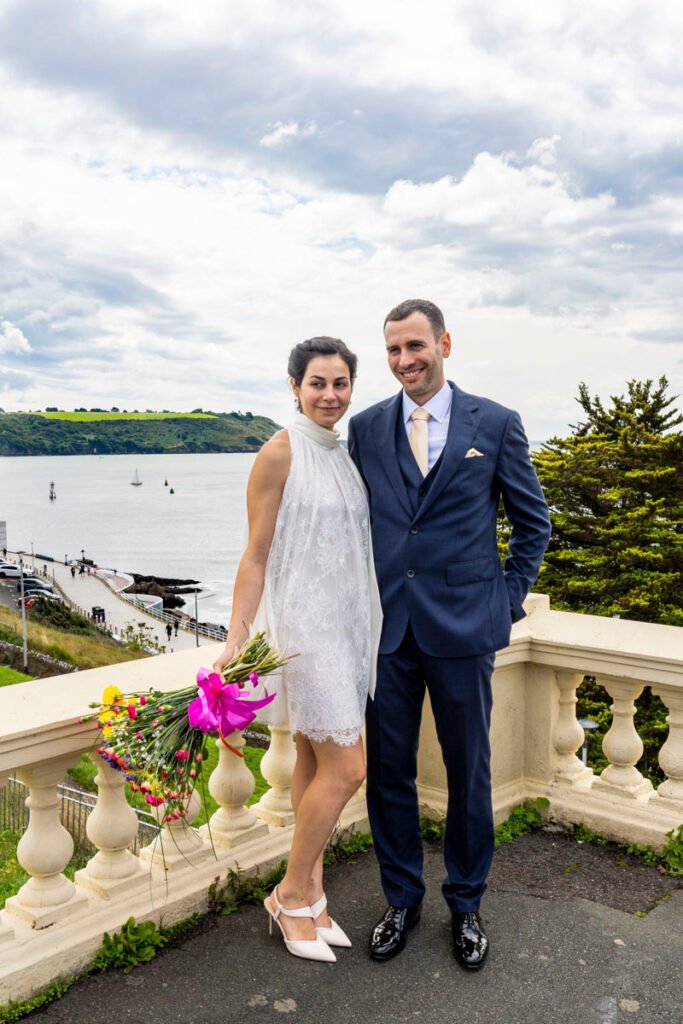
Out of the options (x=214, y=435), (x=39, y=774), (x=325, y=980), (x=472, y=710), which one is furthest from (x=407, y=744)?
(x=214, y=435)

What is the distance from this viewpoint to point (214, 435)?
171 metres

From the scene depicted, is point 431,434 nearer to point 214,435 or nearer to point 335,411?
point 335,411

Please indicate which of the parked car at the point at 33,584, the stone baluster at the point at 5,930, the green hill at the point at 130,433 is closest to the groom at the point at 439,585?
the stone baluster at the point at 5,930

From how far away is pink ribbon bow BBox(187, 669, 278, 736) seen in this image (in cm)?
241

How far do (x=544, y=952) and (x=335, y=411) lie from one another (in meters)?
1.94

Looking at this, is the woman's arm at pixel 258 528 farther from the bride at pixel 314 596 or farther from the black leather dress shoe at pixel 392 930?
the black leather dress shoe at pixel 392 930

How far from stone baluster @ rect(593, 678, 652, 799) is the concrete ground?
24.8 inches

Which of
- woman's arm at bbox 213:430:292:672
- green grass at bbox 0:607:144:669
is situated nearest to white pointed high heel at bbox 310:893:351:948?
woman's arm at bbox 213:430:292:672

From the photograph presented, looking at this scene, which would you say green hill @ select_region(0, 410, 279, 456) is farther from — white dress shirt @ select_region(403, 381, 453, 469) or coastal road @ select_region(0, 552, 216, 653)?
white dress shirt @ select_region(403, 381, 453, 469)

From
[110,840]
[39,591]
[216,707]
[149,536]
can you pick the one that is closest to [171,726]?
[216,707]

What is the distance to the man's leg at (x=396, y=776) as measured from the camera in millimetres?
2975

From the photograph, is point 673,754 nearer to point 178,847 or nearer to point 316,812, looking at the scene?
point 316,812

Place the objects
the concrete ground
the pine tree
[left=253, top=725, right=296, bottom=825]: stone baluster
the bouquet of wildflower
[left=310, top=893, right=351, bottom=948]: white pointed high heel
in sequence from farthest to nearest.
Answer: the pine tree < [left=253, top=725, right=296, bottom=825]: stone baluster < [left=310, top=893, right=351, bottom=948]: white pointed high heel < the concrete ground < the bouquet of wildflower

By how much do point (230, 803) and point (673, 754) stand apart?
187 centimetres
